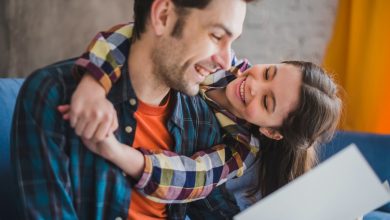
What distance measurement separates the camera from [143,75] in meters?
→ 1.09

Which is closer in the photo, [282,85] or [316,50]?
[282,85]

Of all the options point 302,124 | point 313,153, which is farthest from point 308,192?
point 313,153

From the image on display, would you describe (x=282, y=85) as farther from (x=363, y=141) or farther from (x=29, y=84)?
(x=363, y=141)

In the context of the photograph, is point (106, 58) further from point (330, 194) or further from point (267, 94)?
point (330, 194)

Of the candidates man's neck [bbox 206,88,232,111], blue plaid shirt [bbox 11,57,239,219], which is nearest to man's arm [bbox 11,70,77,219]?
blue plaid shirt [bbox 11,57,239,219]

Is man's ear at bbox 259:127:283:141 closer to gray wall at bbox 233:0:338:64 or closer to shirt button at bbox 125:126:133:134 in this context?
shirt button at bbox 125:126:133:134

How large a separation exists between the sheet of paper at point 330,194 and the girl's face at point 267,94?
0.81 ft

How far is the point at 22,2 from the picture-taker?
2.42m

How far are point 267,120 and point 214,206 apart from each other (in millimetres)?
331

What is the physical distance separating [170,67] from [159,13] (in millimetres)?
123

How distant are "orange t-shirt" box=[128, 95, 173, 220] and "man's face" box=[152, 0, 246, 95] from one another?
0.30 ft

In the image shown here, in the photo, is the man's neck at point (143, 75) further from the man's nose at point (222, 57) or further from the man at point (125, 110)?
the man's nose at point (222, 57)

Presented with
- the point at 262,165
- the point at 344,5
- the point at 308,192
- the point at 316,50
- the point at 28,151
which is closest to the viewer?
the point at 28,151

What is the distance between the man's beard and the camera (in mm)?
1062
